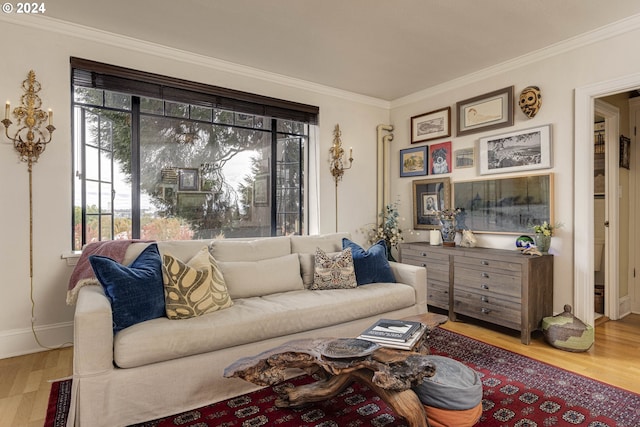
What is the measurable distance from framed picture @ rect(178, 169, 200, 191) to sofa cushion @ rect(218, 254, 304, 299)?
48.5 inches

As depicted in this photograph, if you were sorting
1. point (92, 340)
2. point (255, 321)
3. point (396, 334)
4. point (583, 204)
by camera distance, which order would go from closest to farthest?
point (92, 340) < point (396, 334) < point (255, 321) < point (583, 204)

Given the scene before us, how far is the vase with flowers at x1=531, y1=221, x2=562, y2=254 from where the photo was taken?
324cm

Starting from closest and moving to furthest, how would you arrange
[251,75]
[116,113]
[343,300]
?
[343,300] → [116,113] → [251,75]

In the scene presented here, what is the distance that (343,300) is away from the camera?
2.71m

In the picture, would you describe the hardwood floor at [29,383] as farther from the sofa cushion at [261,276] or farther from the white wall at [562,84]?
the white wall at [562,84]

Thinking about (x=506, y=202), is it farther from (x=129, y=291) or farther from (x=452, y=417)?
(x=129, y=291)

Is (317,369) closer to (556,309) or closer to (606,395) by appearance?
(606,395)

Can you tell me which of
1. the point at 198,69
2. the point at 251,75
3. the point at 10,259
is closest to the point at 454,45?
the point at 251,75

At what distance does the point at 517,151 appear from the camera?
3605 mm

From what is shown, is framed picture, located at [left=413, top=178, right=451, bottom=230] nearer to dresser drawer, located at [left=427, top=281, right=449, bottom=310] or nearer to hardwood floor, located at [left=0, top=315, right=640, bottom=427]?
dresser drawer, located at [left=427, top=281, right=449, bottom=310]

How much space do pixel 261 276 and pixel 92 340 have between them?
125cm

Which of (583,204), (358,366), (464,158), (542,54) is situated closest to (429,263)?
(464,158)

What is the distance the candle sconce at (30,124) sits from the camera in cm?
282

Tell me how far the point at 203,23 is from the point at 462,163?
299cm
